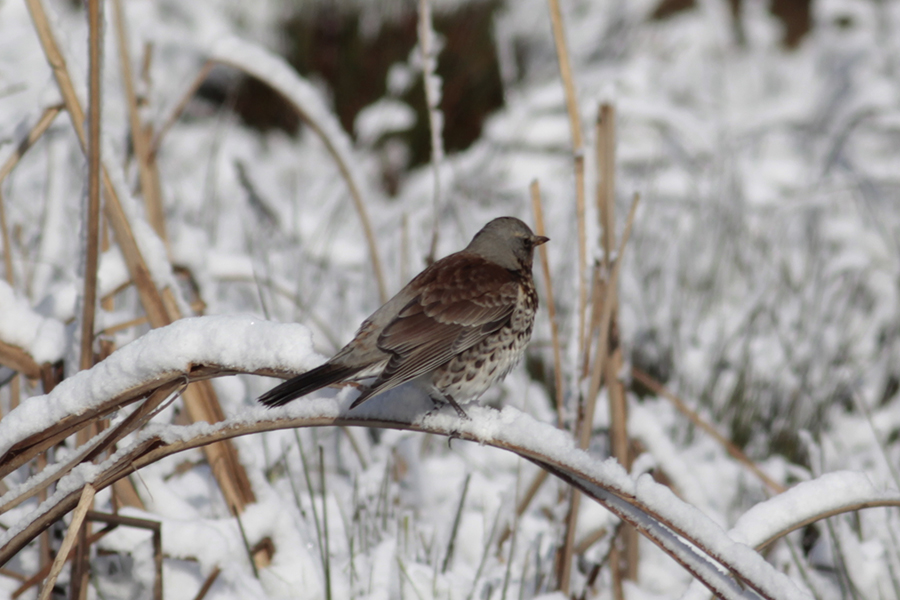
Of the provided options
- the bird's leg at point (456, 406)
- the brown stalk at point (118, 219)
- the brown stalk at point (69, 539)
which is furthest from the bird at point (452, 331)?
the brown stalk at point (69, 539)

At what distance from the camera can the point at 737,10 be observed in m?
9.75

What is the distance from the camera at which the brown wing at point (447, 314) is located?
2.00 meters

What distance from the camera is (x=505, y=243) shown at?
262cm

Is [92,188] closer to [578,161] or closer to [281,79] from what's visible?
[578,161]

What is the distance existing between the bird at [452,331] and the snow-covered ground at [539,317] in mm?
197

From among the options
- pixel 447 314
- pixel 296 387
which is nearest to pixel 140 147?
pixel 447 314

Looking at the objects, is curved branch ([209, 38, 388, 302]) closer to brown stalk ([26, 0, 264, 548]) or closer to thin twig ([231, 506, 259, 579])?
brown stalk ([26, 0, 264, 548])

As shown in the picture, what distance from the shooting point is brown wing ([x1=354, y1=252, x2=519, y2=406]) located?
6.56 ft

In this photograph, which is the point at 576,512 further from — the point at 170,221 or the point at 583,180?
the point at 170,221

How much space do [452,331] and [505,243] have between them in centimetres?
55

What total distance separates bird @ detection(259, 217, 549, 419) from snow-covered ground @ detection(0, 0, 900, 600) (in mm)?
Result: 197

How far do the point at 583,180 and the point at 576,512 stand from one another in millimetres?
877

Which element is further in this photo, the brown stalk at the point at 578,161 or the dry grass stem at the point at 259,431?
the brown stalk at the point at 578,161

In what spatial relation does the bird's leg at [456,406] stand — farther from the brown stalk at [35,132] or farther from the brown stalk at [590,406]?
the brown stalk at [35,132]
